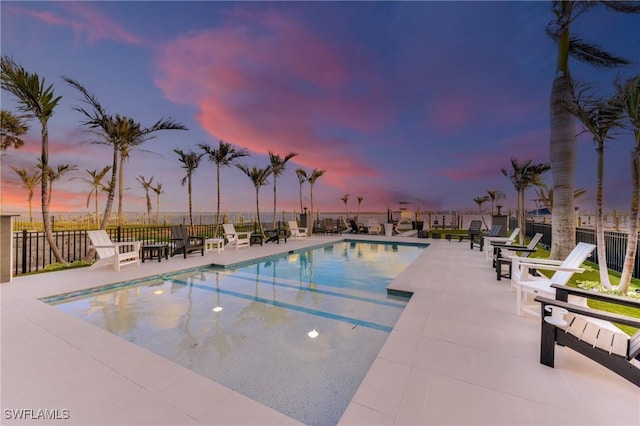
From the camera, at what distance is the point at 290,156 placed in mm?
12609

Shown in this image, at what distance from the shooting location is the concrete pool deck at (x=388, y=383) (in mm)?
1744

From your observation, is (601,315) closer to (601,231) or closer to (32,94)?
(601,231)

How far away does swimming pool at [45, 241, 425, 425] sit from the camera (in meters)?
2.37

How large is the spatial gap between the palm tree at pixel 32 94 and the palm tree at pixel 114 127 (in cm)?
68

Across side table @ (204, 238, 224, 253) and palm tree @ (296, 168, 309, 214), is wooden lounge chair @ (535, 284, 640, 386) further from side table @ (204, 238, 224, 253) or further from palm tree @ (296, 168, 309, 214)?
palm tree @ (296, 168, 309, 214)

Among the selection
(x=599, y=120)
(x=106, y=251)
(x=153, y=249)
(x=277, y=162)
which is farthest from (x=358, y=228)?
(x=106, y=251)

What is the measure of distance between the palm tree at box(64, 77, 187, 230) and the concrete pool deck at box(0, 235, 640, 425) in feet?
17.4

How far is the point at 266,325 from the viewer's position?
368cm

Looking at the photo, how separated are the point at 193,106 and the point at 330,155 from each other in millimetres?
9256


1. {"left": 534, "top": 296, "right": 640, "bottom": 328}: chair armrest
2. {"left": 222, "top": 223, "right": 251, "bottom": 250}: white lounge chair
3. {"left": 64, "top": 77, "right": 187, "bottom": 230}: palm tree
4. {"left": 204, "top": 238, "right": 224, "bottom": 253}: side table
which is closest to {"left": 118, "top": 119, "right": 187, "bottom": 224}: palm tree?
{"left": 64, "top": 77, "right": 187, "bottom": 230}: palm tree

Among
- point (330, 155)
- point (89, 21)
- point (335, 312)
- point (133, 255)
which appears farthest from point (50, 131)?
point (330, 155)

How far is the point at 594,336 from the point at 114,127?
10072 millimetres

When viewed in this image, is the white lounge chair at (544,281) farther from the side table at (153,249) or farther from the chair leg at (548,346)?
the side table at (153,249)

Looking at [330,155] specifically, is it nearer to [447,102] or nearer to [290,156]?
[290,156]
